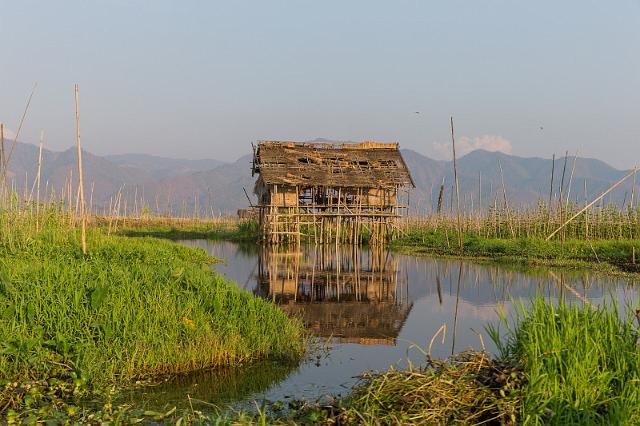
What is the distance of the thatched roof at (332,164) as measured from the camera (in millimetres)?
31172

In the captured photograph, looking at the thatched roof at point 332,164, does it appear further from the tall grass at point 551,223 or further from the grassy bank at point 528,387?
the grassy bank at point 528,387

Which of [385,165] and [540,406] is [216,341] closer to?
[540,406]

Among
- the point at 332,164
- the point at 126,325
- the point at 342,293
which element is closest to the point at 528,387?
the point at 126,325

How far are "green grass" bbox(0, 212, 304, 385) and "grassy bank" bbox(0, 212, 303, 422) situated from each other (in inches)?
0.6

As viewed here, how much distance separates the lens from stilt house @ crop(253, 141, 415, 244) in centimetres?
3077

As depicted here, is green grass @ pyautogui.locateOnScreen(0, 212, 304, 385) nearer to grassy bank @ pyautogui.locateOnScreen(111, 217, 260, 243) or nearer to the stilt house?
the stilt house

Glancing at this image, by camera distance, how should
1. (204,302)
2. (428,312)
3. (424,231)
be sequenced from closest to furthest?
(204,302)
(428,312)
(424,231)

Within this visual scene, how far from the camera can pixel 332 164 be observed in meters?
33.1

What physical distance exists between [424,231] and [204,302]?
82.8ft

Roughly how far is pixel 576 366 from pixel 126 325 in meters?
5.47

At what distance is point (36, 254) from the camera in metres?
13.2

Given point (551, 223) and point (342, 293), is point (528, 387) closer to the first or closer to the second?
point (342, 293)

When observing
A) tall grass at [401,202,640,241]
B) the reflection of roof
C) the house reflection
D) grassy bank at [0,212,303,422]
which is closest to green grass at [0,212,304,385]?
grassy bank at [0,212,303,422]

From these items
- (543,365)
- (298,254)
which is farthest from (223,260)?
(543,365)
